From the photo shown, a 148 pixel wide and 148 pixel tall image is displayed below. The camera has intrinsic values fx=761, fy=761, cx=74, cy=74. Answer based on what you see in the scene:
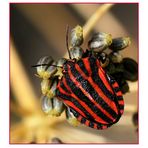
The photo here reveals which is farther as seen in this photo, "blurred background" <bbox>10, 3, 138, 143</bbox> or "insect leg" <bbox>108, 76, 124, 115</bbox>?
"blurred background" <bbox>10, 3, 138, 143</bbox>

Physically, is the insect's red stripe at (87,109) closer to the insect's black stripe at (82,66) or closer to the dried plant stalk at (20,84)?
the insect's black stripe at (82,66)

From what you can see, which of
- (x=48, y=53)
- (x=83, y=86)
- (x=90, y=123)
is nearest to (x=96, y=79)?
(x=83, y=86)

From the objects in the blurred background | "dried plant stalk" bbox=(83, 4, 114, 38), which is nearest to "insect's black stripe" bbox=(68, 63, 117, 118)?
the blurred background

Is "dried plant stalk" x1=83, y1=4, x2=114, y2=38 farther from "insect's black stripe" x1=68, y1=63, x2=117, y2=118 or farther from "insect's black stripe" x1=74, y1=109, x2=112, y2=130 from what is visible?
"insect's black stripe" x1=74, y1=109, x2=112, y2=130

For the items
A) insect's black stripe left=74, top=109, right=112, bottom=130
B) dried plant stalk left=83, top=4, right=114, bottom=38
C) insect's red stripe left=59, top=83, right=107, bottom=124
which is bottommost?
insect's black stripe left=74, top=109, right=112, bottom=130

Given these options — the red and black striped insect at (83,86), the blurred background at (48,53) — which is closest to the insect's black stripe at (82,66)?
the red and black striped insect at (83,86)

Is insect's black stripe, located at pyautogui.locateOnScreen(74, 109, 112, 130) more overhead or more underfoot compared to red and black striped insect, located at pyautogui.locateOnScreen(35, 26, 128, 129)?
more underfoot

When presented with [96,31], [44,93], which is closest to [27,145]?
[44,93]
